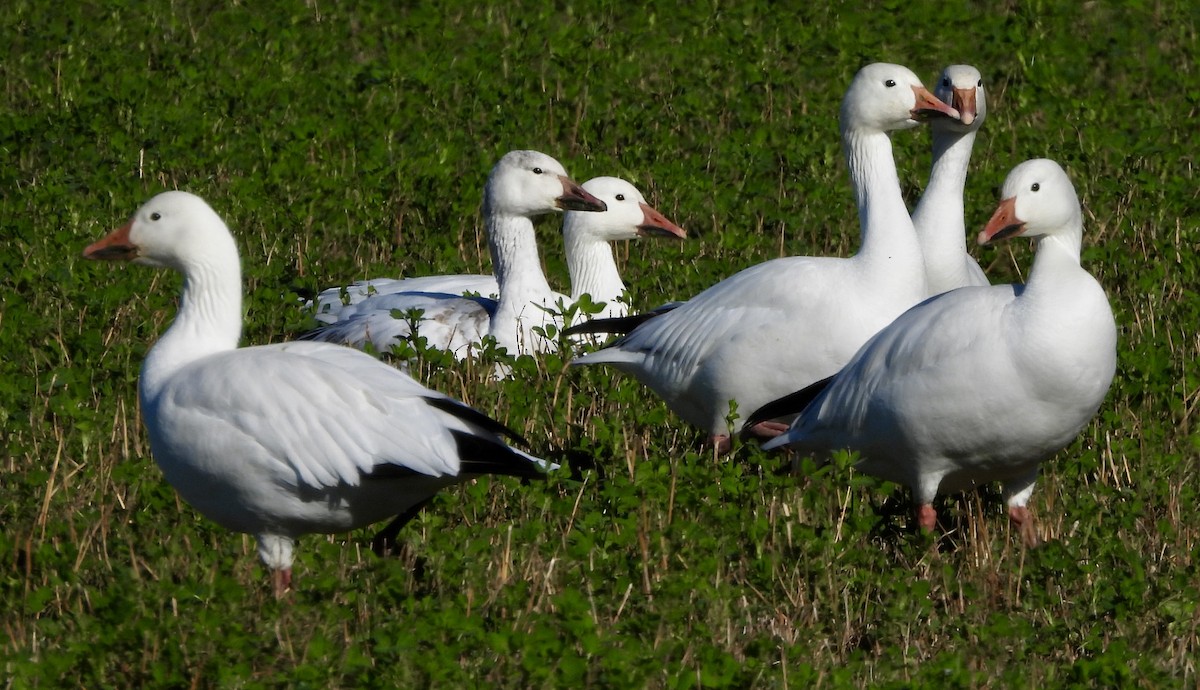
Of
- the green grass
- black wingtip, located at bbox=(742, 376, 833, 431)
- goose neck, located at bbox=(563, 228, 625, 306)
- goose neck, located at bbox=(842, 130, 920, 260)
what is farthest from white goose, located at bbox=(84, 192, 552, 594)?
goose neck, located at bbox=(563, 228, 625, 306)

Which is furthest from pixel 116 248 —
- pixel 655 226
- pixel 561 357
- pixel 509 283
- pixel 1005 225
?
pixel 655 226

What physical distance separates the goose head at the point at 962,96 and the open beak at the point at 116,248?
372 centimetres

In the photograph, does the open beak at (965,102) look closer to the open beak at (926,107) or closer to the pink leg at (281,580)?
the open beak at (926,107)

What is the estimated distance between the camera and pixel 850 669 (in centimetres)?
495

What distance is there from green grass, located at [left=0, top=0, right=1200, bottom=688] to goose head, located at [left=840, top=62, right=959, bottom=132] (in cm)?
140

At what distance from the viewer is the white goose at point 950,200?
8133mm

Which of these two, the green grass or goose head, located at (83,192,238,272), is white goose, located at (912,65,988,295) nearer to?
the green grass

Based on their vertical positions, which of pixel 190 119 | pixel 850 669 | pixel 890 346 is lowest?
pixel 850 669

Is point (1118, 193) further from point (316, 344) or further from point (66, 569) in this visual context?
point (66, 569)

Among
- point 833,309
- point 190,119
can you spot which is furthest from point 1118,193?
point 190,119

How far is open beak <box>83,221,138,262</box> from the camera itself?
20.7ft

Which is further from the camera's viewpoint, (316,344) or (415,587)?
(316,344)

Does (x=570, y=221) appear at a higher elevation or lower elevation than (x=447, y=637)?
higher

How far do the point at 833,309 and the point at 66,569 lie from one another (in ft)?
10.1
